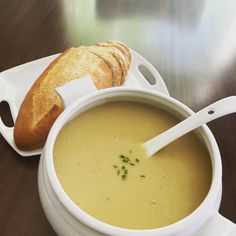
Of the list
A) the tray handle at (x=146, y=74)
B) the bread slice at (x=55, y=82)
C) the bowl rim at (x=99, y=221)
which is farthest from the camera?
the tray handle at (x=146, y=74)

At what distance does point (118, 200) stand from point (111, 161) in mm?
57

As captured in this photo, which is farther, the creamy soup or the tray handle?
the tray handle

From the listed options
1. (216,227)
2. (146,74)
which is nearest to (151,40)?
(146,74)

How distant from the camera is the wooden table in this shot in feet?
2.02

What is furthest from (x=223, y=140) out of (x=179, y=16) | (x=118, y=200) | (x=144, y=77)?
(x=179, y=16)

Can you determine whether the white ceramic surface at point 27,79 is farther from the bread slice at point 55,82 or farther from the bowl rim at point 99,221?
the bowl rim at point 99,221

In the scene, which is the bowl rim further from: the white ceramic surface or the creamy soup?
the white ceramic surface

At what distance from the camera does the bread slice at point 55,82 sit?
61 cm

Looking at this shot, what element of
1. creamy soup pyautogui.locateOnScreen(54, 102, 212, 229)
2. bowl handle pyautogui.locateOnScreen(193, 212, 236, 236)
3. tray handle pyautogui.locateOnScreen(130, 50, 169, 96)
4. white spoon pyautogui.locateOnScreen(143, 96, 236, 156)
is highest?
white spoon pyautogui.locateOnScreen(143, 96, 236, 156)

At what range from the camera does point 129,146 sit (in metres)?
0.49

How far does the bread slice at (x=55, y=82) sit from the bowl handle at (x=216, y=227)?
319 millimetres

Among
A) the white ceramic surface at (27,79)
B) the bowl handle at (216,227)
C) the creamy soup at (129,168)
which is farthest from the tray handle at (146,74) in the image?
the bowl handle at (216,227)

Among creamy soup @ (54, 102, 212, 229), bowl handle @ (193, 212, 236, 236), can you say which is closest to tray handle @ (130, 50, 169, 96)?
creamy soup @ (54, 102, 212, 229)

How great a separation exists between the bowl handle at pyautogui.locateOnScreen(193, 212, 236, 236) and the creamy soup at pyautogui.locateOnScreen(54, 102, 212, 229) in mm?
27
